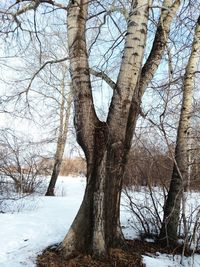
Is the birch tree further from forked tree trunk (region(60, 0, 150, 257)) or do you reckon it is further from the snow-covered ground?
the snow-covered ground

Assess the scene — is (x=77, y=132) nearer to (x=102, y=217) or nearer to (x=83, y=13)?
(x=102, y=217)

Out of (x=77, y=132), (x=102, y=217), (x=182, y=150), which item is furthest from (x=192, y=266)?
(x=77, y=132)

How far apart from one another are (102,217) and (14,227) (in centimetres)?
191

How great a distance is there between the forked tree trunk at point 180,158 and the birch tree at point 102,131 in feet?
3.44

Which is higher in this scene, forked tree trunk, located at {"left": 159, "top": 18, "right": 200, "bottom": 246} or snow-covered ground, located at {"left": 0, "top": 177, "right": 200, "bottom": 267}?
forked tree trunk, located at {"left": 159, "top": 18, "right": 200, "bottom": 246}

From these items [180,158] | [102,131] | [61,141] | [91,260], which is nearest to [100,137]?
[102,131]

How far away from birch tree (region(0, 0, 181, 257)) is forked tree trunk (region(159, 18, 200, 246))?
3.44 feet

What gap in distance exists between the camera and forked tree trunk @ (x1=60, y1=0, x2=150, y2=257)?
3.97m

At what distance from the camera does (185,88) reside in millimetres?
5316

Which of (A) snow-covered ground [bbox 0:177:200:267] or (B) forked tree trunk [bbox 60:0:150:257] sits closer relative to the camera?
(A) snow-covered ground [bbox 0:177:200:267]

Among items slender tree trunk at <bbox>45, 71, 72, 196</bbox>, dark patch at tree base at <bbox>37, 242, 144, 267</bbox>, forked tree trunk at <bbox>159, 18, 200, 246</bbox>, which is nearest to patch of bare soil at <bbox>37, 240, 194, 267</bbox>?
dark patch at tree base at <bbox>37, 242, 144, 267</bbox>

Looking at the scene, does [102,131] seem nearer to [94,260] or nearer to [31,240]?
[94,260]

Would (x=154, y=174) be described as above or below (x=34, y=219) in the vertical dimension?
above

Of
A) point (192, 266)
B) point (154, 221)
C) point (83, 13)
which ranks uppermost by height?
point (83, 13)
